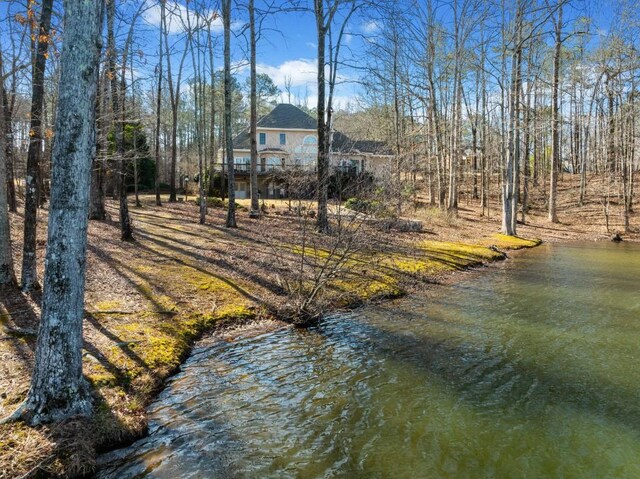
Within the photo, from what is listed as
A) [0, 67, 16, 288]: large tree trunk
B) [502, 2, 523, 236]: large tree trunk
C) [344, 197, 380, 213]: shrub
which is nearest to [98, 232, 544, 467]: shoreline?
[344, 197, 380, 213]: shrub

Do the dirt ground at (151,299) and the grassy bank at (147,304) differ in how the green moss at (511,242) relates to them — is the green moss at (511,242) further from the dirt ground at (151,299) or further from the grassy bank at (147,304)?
the grassy bank at (147,304)

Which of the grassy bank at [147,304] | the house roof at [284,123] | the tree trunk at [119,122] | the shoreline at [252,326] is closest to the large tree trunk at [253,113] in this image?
the grassy bank at [147,304]

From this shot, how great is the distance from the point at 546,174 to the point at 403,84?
22.5m

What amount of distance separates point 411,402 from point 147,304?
5.19 m

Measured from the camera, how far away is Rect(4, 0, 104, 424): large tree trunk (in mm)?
3879

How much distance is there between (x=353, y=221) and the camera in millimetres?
8516

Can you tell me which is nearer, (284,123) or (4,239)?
(4,239)

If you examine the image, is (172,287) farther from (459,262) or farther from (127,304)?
(459,262)

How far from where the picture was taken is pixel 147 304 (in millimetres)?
7996

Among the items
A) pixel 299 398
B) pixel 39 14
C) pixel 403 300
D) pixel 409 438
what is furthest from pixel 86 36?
pixel 403 300

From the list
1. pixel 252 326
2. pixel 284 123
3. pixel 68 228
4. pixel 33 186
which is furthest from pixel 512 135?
pixel 284 123

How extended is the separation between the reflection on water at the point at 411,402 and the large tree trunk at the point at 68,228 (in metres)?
0.86

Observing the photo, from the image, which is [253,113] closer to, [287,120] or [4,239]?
[4,239]

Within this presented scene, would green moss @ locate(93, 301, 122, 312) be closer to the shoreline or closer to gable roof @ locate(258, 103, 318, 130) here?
the shoreline
